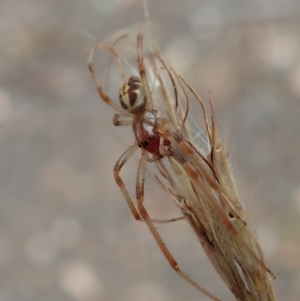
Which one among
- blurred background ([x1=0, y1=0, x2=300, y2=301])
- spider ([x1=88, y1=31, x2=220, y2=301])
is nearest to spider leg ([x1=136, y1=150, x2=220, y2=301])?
spider ([x1=88, y1=31, x2=220, y2=301])

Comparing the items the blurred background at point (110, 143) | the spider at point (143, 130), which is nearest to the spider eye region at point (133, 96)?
the spider at point (143, 130)

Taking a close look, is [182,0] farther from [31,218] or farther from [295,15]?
[31,218]

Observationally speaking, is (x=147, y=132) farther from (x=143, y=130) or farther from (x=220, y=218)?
(x=220, y=218)

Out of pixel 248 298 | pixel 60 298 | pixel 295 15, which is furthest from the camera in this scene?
pixel 295 15

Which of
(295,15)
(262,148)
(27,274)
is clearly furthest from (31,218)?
(295,15)

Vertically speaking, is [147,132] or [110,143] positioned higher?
[110,143]

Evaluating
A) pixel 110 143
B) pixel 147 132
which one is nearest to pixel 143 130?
pixel 147 132
